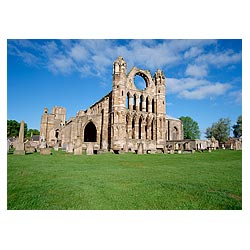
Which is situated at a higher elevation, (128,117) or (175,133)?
(128,117)

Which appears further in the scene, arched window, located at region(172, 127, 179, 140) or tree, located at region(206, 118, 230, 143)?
tree, located at region(206, 118, 230, 143)

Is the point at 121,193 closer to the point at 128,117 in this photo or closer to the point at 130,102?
the point at 128,117

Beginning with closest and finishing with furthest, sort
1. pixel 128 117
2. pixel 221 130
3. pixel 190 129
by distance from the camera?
pixel 128 117 → pixel 221 130 → pixel 190 129

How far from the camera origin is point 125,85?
25828 mm

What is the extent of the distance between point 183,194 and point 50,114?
43.9 metres

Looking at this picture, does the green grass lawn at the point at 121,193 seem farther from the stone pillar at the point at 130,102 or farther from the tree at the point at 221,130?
the tree at the point at 221,130

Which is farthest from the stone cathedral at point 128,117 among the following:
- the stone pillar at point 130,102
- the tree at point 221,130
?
the tree at point 221,130

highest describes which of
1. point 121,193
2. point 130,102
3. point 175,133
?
point 130,102

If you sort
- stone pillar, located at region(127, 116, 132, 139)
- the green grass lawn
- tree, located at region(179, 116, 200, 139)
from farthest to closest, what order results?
tree, located at region(179, 116, 200, 139), stone pillar, located at region(127, 116, 132, 139), the green grass lawn

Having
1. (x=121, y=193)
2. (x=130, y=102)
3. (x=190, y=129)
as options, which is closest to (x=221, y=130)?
(x=190, y=129)

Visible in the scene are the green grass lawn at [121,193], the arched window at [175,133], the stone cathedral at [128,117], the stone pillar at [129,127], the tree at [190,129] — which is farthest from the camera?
the tree at [190,129]

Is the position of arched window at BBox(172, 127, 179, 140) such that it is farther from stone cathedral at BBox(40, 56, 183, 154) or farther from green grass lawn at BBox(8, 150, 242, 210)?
green grass lawn at BBox(8, 150, 242, 210)

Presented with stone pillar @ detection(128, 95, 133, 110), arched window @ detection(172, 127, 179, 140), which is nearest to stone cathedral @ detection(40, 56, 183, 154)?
stone pillar @ detection(128, 95, 133, 110)
